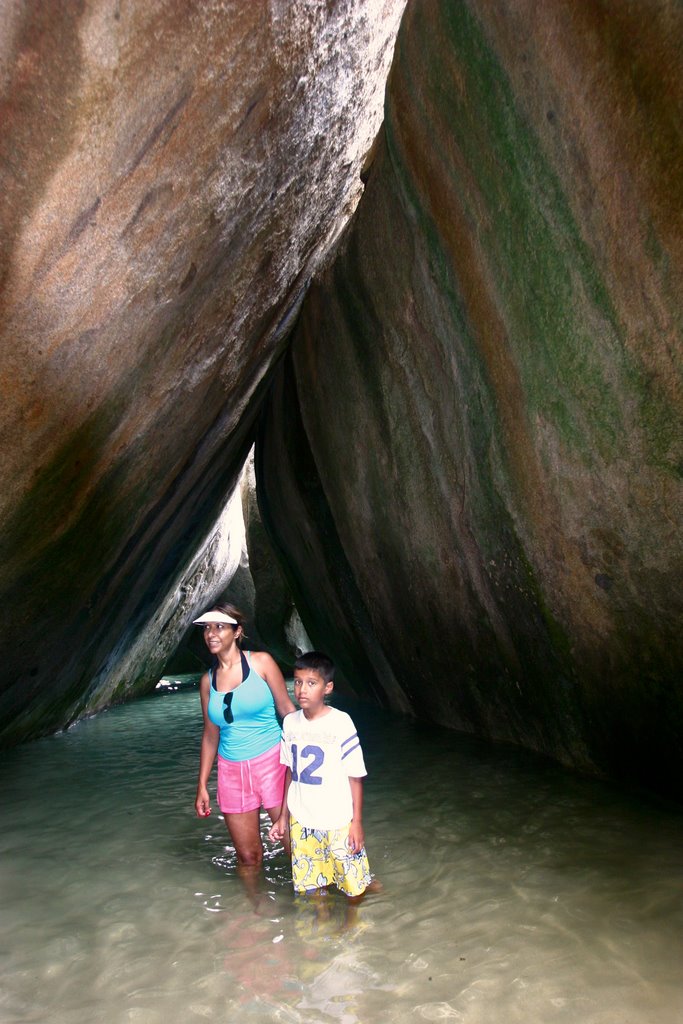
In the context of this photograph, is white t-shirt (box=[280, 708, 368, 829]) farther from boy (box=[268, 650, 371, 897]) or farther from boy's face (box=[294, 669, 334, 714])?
boy's face (box=[294, 669, 334, 714])

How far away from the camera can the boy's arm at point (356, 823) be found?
403 centimetres

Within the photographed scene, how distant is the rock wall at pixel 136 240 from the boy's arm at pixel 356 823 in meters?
2.42

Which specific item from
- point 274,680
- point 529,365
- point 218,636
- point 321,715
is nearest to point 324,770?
point 321,715

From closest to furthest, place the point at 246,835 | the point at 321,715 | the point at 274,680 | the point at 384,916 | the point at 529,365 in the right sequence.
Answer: the point at 384,916 < the point at 321,715 < the point at 274,680 < the point at 246,835 < the point at 529,365

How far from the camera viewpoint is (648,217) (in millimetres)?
4074

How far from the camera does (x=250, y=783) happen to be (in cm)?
458

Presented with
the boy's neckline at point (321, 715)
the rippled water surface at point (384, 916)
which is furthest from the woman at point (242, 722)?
the rippled water surface at point (384, 916)

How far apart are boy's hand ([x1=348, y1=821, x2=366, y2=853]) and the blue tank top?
2.42ft

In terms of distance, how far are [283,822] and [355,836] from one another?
1.70 ft

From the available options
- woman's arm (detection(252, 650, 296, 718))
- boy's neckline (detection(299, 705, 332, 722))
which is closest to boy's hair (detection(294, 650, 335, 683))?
boy's neckline (detection(299, 705, 332, 722))

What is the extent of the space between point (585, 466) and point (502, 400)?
2.61 ft

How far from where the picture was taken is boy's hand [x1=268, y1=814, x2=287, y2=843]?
4.32 m

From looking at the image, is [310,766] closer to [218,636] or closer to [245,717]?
[245,717]

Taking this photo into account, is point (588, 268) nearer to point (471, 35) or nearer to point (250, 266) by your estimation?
point (471, 35)
